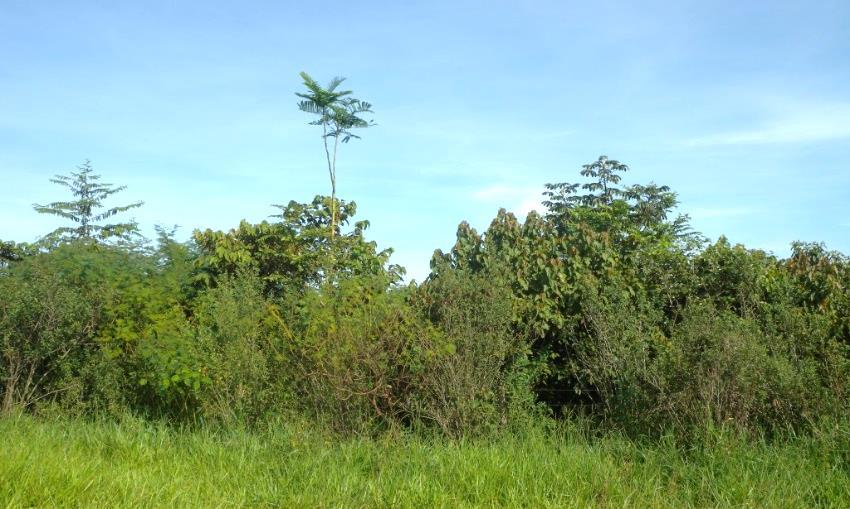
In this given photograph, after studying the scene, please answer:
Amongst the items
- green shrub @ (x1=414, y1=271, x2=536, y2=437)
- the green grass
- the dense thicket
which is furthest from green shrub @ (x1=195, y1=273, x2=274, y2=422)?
green shrub @ (x1=414, y1=271, x2=536, y2=437)

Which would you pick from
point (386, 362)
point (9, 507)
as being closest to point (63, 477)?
point (9, 507)

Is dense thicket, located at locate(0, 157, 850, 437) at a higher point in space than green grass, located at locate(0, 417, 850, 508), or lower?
higher

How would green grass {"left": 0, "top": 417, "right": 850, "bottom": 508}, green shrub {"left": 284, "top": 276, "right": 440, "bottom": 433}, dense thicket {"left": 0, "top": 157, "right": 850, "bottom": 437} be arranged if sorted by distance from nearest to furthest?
1. green grass {"left": 0, "top": 417, "right": 850, "bottom": 508}
2. dense thicket {"left": 0, "top": 157, "right": 850, "bottom": 437}
3. green shrub {"left": 284, "top": 276, "right": 440, "bottom": 433}

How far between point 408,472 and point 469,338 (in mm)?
1688

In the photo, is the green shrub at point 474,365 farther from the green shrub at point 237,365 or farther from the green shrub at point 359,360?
the green shrub at point 237,365

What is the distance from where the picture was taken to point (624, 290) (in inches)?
304

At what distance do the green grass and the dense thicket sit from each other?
47 centimetres

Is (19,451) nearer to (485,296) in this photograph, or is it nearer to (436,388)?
(436,388)

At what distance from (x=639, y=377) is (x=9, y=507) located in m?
5.08

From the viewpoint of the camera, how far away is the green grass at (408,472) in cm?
521

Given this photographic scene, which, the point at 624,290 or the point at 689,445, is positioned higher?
the point at 624,290

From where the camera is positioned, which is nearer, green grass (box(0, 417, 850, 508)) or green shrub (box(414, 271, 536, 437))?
green grass (box(0, 417, 850, 508))

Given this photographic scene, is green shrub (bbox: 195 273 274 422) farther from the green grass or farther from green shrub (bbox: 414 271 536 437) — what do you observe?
green shrub (bbox: 414 271 536 437)

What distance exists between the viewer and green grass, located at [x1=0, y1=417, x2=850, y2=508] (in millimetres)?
5207
